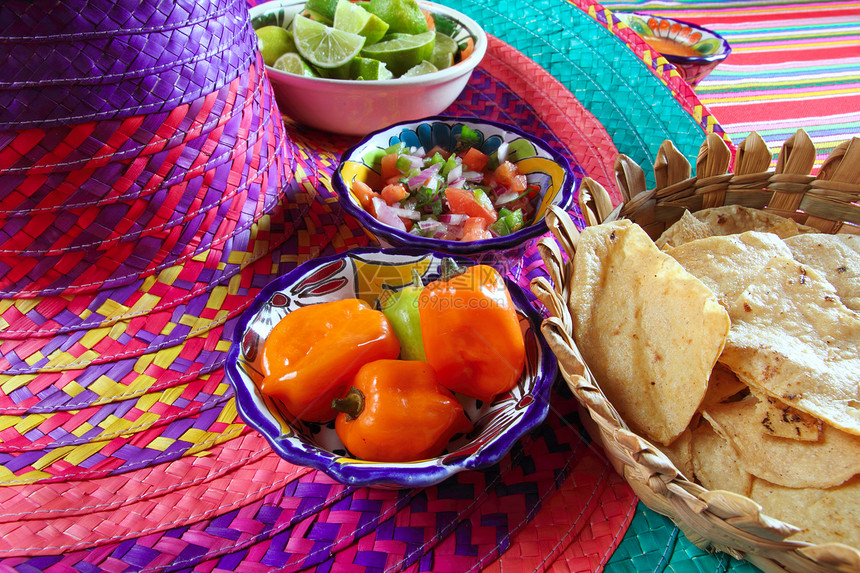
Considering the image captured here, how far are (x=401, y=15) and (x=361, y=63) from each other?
0.25 metres

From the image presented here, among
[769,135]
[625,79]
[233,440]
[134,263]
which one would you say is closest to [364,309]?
[233,440]

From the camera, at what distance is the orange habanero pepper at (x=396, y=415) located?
72 centimetres

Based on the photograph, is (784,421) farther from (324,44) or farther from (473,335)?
(324,44)

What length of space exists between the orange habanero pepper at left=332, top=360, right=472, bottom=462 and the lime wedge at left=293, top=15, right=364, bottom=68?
0.98 meters

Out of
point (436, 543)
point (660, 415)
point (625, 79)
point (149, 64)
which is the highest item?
point (149, 64)

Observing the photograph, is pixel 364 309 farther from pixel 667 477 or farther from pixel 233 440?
pixel 667 477

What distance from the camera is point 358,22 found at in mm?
1465

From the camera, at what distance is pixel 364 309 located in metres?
0.88

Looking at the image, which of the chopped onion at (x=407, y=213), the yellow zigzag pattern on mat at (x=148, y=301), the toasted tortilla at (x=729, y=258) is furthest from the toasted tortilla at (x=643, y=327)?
the yellow zigzag pattern on mat at (x=148, y=301)

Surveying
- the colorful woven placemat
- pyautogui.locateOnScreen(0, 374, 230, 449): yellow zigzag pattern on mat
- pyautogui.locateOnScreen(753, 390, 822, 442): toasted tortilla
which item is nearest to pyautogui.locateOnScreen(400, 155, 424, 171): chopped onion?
the colorful woven placemat

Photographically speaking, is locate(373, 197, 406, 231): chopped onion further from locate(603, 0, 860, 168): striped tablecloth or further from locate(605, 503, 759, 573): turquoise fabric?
locate(603, 0, 860, 168): striped tablecloth

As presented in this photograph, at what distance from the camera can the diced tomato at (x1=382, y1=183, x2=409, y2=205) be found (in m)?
1.18

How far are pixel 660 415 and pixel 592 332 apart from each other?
6.2 inches

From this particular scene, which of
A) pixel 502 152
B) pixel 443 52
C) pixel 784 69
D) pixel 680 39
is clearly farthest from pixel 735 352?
pixel 784 69
